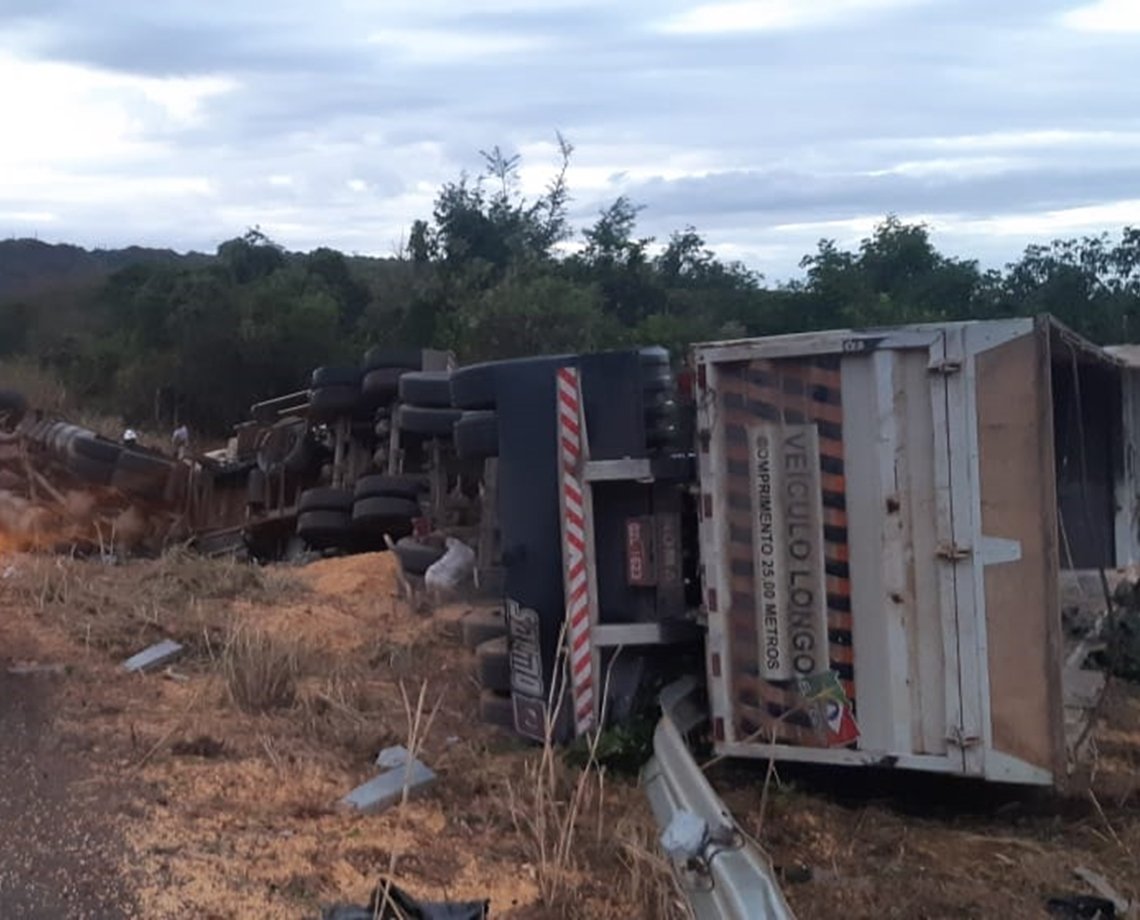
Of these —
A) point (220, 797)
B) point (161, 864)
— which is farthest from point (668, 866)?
point (220, 797)

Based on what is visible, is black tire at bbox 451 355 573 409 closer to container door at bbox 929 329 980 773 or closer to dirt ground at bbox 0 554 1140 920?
dirt ground at bbox 0 554 1140 920

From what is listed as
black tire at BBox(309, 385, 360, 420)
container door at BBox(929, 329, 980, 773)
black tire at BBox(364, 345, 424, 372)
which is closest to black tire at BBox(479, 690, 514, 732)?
container door at BBox(929, 329, 980, 773)

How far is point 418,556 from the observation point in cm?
1023

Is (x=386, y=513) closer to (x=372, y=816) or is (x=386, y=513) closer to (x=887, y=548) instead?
(x=372, y=816)

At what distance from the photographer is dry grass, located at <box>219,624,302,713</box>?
24.3ft

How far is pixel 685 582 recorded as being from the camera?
260 inches

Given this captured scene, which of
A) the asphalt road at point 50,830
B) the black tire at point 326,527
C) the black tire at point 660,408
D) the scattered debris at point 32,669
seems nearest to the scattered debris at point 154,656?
the scattered debris at point 32,669

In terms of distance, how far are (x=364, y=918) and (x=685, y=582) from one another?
2725 mm

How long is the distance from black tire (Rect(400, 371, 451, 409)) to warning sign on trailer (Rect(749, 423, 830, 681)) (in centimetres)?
440

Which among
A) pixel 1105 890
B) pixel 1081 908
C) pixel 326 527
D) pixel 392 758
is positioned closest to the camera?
pixel 1081 908

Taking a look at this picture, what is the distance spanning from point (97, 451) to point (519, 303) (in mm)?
8476

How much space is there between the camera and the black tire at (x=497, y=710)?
712 centimetres

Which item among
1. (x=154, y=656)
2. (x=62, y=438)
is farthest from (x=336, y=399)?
(x=154, y=656)

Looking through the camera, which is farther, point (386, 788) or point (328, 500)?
point (328, 500)
